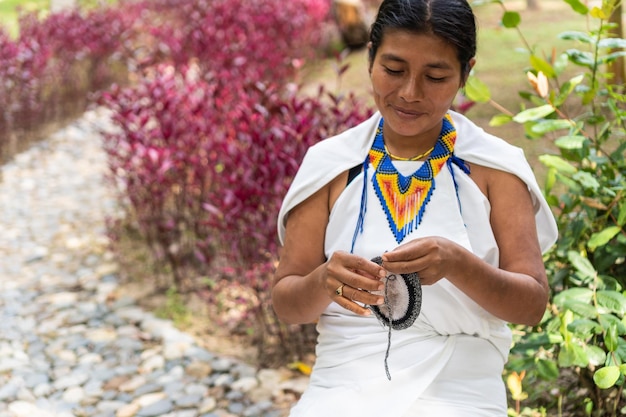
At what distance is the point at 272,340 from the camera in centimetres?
370

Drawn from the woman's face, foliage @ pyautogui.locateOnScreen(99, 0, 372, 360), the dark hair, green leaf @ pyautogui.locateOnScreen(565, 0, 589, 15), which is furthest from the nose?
foliage @ pyautogui.locateOnScreen(99, 0, 372, 360)

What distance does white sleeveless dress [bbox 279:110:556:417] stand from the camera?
1.90 meters

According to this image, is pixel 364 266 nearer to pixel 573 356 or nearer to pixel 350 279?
pixel 350 279

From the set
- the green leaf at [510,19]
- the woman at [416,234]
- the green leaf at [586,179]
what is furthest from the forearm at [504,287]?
the green leaf at [510,19]

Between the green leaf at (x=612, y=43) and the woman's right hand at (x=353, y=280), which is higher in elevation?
the green leaf at (x=612, y=43)

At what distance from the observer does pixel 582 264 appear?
235cm

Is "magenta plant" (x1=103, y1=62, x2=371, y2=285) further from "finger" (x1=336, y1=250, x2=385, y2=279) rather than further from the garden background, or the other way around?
"finger" (x1=336, y1=250, x2=385, y2=279)

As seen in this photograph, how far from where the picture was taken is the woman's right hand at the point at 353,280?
1688mm

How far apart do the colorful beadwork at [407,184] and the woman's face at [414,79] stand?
85mm

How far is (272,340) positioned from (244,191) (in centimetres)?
73

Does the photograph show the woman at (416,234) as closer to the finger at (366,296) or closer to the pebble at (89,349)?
the finger at (366,296)

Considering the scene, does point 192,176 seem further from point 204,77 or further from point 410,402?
point 410,402

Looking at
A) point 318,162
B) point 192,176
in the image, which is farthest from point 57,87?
point 318,162

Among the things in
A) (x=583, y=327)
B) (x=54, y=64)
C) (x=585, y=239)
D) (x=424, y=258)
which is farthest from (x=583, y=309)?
(x=54, y=64)
